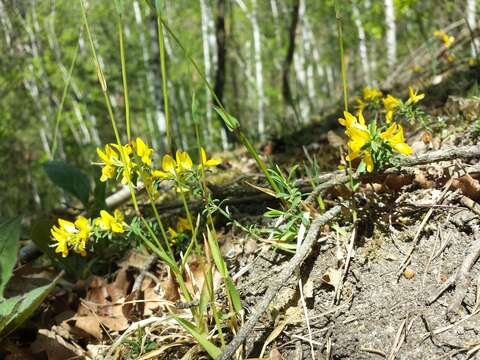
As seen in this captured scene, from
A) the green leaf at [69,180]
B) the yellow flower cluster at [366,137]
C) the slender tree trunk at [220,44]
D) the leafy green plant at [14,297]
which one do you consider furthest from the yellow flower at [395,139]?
the slender tree trunk at [220,44]

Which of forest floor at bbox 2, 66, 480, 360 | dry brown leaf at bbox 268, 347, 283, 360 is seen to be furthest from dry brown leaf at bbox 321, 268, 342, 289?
dry brown leaf at bbox 268, 347, 283, 360

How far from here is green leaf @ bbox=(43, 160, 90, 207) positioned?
2.30 m

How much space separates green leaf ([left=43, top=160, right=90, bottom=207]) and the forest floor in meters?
0.60

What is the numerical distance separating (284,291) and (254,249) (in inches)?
12.0

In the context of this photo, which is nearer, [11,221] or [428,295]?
[428,295]

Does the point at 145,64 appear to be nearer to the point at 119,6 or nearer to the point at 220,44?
the point at 220,44

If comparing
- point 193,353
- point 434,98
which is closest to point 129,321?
point 193,353

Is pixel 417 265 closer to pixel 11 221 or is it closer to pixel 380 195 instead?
pixel 380 195

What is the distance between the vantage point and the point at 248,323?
114 cm

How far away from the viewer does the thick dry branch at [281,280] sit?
110cm

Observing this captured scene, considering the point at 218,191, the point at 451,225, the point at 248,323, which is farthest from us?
the point at 218,191

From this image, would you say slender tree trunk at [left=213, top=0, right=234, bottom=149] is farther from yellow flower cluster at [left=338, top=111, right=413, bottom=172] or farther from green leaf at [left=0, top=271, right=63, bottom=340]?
yellow flower cluster at [left=338, top=111, right=413, bottom=172]

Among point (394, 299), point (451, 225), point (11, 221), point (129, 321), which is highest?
point (11, 221)

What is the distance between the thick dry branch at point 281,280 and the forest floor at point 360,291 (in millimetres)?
42
